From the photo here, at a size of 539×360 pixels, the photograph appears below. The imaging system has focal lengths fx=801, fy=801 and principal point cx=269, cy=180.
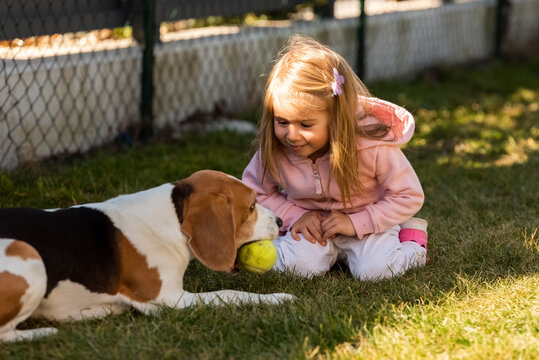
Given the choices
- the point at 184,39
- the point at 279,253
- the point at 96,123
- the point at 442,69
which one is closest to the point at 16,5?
the point at 96,123

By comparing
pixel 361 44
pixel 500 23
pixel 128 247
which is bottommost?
pixel 500 23

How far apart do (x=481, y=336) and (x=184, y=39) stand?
15.9ft

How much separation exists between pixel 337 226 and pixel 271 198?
442 mm

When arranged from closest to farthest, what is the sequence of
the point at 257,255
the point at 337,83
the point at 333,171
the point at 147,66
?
1. the point at 257,255
2. the point at 337,83
3. the point at 333,171
4. the point at 147,66

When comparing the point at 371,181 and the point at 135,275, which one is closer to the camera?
the point at 135,275

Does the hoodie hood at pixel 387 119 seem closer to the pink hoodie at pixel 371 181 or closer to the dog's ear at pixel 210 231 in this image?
the pink hoodie at pixel 371 181

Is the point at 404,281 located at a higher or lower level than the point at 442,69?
higher

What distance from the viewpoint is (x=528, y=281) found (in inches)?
153

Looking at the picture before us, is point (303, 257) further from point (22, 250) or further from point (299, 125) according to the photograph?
point (22, 250)

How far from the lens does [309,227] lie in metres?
4.36

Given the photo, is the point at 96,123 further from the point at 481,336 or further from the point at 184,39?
the point at 481,336

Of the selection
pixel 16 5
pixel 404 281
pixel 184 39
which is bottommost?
pixel 404 281

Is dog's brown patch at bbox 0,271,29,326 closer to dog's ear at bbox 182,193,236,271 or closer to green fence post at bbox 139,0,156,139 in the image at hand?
dog's ear at bbox 182,193,236,271

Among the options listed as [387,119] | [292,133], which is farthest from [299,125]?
[387,119]
